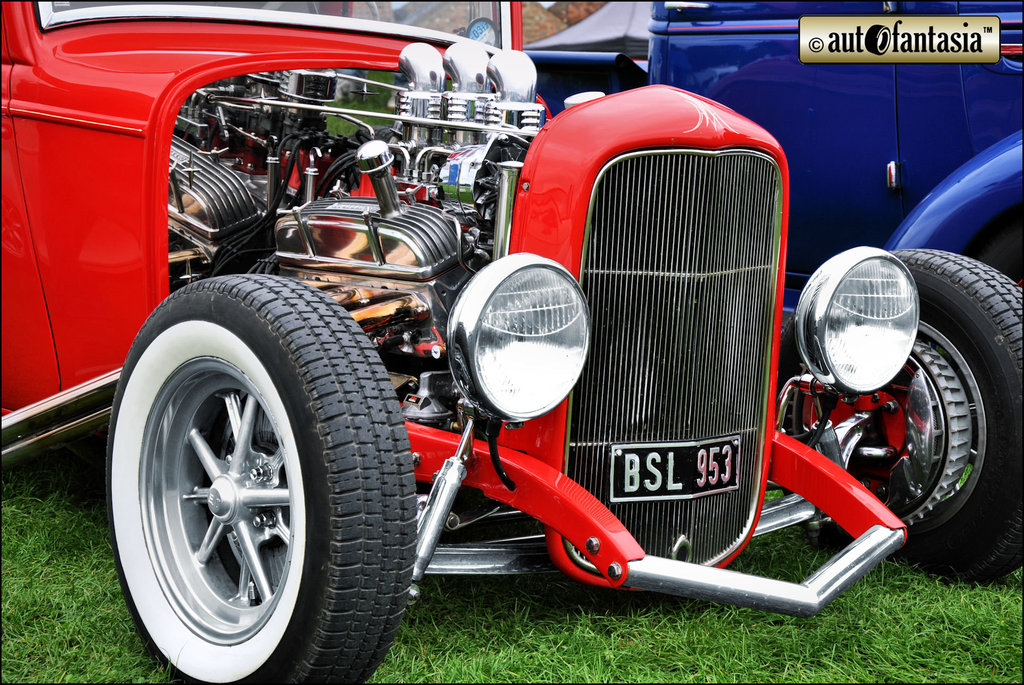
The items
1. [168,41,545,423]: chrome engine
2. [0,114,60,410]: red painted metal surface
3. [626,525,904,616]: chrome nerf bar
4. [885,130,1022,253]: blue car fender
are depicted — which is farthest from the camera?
[885,130,1022,253]: blue car fender

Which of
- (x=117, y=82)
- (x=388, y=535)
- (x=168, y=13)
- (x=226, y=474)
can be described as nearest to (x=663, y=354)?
(x=388, y=535)

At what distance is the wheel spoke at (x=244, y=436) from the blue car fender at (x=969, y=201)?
220cm

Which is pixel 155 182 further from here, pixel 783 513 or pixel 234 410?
pixel 783 513

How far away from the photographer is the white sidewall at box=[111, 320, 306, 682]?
5.90 ft

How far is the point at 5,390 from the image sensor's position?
9.45 feet

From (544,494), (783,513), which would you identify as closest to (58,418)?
(544,494)

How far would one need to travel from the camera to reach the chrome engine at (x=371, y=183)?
2326 mm

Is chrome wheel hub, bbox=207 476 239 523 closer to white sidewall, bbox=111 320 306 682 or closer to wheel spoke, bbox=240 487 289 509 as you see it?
wheel spoke, bbox=240 487 289 509

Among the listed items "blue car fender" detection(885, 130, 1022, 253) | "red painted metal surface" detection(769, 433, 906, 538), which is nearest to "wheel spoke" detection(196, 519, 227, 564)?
"red painted metal surface" detection(769, 433, 906, 538)

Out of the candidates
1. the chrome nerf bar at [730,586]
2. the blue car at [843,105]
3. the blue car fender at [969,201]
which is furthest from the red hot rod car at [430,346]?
the blue car at [843,105]

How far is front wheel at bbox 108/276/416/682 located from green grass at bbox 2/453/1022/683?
0.66 ft

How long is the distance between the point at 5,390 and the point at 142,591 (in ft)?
3.76

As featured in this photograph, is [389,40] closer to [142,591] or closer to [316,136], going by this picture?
[316,136]

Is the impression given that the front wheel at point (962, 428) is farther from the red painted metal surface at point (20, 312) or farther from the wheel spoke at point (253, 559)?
the red painted metal surface at point (20, 312)
